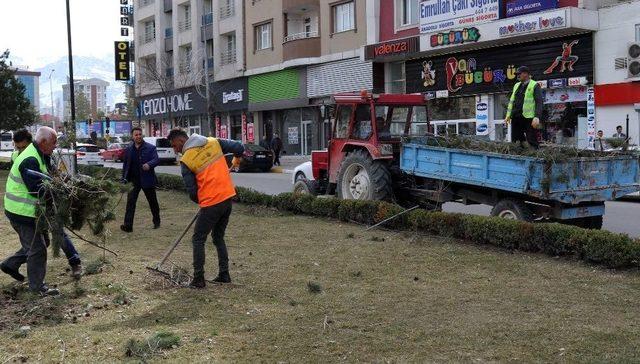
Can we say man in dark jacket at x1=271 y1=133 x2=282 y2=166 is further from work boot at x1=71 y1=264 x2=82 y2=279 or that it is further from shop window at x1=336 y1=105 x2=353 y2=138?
work boot at x1=71 y1=264 x2=82 y2=279

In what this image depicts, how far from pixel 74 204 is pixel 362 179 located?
19.7 feet

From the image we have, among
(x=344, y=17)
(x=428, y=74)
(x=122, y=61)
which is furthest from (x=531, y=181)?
(x=122, y=61)

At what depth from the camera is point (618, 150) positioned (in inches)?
403

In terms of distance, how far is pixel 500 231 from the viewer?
884 centimetres

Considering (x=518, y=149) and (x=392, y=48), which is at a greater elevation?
(x=392, y=48)

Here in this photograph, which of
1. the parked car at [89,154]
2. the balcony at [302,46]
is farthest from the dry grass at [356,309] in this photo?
the parked car at [89,154]

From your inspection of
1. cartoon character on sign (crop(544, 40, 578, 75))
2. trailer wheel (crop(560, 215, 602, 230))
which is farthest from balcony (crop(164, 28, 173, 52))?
trailer wheel (crop(560, 215, 602, 230))

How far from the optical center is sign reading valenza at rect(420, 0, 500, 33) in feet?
82.1

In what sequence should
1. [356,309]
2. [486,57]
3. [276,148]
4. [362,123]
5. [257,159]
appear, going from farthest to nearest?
[276,148] → [257,159] → [486,57] → [362,123] → [356,309]

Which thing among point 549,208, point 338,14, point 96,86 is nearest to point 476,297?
point 549,208

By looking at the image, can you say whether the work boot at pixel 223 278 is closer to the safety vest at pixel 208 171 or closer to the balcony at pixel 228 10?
the safety vest at pixel 208 171

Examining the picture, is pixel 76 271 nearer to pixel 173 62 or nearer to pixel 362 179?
pixel 362 179

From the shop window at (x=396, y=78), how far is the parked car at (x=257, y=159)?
6232 mm

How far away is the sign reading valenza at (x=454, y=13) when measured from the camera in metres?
25.0
